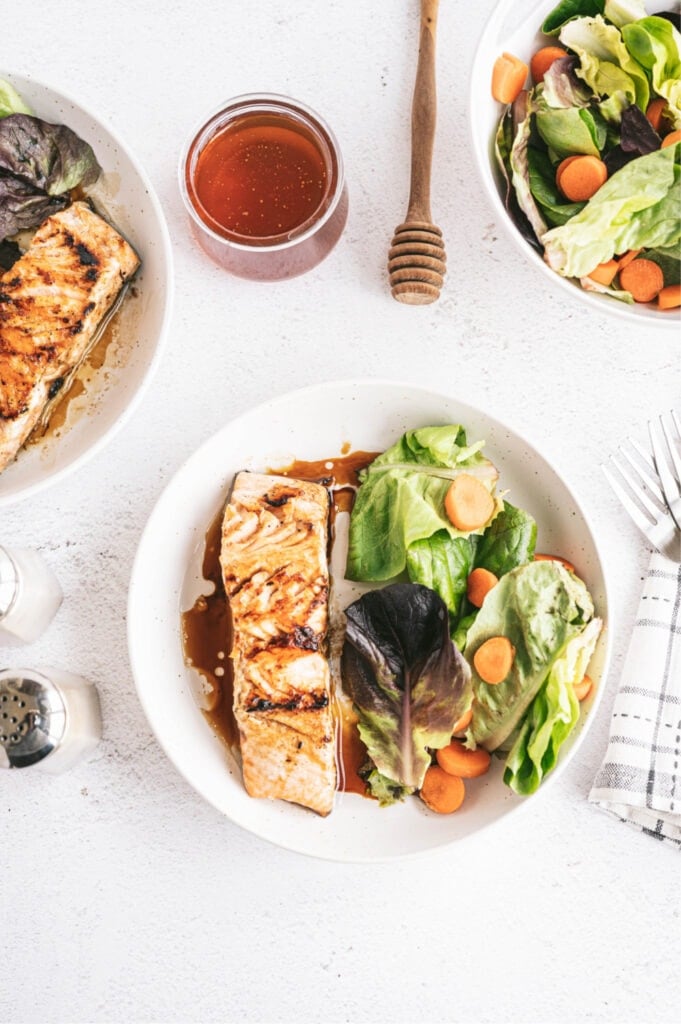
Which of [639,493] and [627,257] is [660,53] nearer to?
[627,257]

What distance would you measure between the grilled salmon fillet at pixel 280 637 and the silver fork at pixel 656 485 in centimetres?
90

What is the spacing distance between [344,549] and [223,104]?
1287mm

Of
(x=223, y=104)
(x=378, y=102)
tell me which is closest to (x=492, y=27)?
(x=378, y=102)

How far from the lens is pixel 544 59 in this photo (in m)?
2.29

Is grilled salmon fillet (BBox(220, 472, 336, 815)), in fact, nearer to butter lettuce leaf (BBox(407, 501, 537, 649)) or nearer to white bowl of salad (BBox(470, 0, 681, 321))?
butter lettuce leaf (BBox(407, 501, 537, 649))

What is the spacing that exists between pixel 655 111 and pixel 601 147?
0.56 feet

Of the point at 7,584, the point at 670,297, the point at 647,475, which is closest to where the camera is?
the point at 670,297

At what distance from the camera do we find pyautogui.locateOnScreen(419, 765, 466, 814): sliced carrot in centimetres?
244

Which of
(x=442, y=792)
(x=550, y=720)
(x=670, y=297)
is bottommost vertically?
(x=442, y=792)

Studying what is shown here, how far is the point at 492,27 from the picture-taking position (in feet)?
7.33

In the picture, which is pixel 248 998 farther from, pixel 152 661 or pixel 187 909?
pixel 152 661

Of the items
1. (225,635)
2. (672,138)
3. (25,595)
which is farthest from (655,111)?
(25,595)

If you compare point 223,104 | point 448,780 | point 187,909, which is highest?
point 223,104

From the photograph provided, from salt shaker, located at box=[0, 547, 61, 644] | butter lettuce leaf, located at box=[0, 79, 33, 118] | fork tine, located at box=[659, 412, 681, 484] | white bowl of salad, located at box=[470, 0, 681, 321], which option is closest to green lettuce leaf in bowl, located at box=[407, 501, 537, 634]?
fork tine, located at box=[659, 412, 681, 484]
